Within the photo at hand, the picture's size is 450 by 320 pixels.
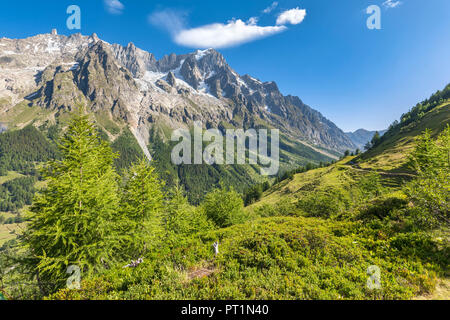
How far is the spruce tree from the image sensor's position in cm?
1241

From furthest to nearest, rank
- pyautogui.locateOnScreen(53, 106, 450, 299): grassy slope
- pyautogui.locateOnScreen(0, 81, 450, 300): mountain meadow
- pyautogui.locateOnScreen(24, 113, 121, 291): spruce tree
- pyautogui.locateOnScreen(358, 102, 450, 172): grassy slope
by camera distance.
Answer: pyautogui.locateOnScreen(358, 102, 450, 172): grassy slope < pyautogui.locateOnScreen(24, 113, 121, 291): spruce tree < pyautogui.locateOnScreen(0, 81, 450, 300): mountain meadow < pyautogui.locateOnScreen(53, 106, 450, 299): grassy slope

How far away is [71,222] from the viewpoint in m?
12.6

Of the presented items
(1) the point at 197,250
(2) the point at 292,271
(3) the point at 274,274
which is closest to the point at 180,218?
(1) the point at 197,250

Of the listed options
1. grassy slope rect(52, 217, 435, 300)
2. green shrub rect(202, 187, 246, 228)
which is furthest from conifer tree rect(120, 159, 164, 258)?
green shrub rect(202, 187, 246, 228)

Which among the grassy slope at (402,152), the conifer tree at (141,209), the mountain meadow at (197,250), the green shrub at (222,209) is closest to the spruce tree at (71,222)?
the mountain meadow at (197,250)

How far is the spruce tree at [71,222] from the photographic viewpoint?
488 inches

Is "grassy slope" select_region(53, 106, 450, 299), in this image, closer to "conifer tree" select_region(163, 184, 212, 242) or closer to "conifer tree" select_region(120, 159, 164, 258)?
"conifer tree" select_region(120, 159, 164, 258)

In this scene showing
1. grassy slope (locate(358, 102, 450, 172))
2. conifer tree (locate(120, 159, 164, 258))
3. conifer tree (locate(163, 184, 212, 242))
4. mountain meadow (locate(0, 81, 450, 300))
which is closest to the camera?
mountain meadow (locate(0, 81, 450, 300))

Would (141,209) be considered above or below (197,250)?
above

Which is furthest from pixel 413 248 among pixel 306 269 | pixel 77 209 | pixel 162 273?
pixel 77 209

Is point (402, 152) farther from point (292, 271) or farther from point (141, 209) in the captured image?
point (141, 209)

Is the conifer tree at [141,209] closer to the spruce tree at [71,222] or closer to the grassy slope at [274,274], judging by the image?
the spruce tree at [71,222]

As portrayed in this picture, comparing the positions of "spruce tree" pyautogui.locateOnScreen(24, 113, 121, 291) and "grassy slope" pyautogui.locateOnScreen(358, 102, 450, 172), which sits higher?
"grassy slope" pyautogui.locateOnScreen(358, 102, 450, 172)

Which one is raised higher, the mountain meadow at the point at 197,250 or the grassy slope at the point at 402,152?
the grassy slope at the point at 402,152
